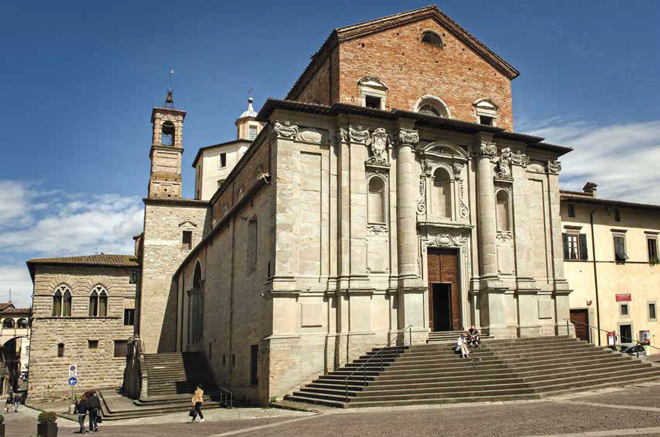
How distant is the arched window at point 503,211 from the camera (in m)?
25.6

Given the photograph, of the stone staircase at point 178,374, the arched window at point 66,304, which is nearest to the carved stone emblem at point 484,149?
the stone staircase at point 178,374

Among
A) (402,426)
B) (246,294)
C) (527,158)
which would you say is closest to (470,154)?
(527,158)

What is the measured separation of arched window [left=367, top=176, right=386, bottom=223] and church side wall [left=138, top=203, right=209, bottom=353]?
2212 cm

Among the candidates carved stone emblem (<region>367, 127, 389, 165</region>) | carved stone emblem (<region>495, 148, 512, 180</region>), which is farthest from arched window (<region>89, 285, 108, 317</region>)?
carved stone emblem (<region>495, 148, 512, 180</region>)

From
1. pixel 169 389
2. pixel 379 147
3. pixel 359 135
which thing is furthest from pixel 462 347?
pixel 169 389

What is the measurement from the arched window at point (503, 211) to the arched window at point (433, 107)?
4.33 meters

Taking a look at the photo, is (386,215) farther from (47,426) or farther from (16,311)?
(16,311)

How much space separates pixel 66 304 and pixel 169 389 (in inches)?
661

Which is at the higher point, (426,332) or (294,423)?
(426,332)

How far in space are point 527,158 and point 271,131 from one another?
1219 cm

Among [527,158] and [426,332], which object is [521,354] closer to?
[426,332]

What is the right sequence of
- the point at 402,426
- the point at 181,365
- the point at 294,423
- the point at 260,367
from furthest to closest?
the point at 181,365 → the point at 260,367 → the point at 294,423 → the point at 402,426

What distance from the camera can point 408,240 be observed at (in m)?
22.7

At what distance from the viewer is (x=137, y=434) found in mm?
16141
